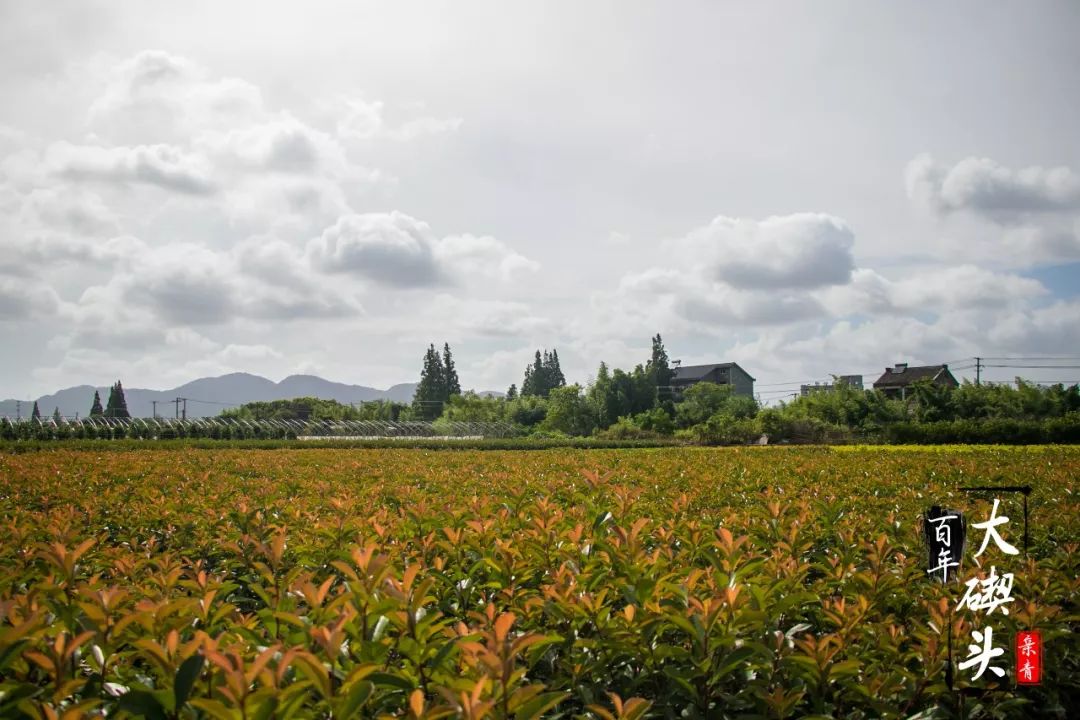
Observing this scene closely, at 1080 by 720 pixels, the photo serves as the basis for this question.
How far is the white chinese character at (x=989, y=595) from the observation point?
8.87 feet

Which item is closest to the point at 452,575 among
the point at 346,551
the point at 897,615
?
the point at 346,551

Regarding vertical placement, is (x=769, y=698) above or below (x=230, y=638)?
below

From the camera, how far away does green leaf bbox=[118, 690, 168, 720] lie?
165 centimetres

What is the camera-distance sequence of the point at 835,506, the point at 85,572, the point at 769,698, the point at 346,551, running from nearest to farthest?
the point at 769,698 < the point at 346,551 < the point at 85,572 < the point at 835,506

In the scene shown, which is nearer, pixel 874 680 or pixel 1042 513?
pixel 874 680

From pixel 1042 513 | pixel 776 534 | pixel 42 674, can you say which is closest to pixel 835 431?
pixel 1042 513

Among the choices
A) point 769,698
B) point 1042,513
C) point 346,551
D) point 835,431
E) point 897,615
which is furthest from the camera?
point 835,431

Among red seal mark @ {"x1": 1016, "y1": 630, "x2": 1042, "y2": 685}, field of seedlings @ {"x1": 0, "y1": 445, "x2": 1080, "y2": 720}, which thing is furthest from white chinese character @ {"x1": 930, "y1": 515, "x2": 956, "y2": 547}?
red seal mark @ {"x1": 1016, "y1": 630, "x2": 1042, "y2": 685}

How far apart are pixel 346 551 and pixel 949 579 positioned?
2651mm

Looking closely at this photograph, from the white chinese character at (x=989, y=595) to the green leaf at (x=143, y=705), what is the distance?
8.32 ft

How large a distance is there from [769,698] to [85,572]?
3225 mm

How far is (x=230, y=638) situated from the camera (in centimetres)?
212

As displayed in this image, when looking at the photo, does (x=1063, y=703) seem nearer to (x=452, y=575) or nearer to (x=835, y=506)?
(x=835, y=506)

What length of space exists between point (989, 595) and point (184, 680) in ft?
9.11
